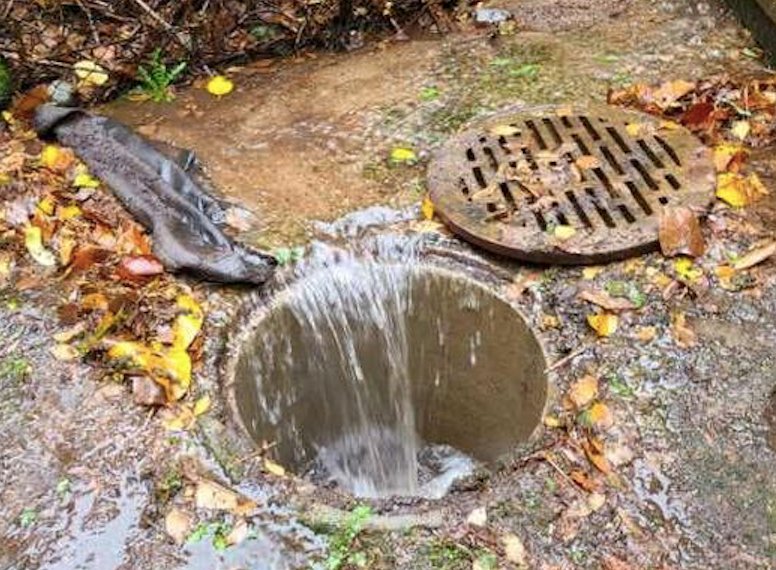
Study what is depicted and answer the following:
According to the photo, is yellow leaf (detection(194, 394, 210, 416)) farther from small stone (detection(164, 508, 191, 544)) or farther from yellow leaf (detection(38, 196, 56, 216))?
yellow leaf (detection(38, 196, 56, 216))

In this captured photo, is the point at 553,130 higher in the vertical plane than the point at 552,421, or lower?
higher

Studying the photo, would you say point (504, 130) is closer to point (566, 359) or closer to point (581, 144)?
point (581, 144)

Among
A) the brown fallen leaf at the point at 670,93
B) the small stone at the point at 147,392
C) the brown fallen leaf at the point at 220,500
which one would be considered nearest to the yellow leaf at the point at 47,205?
the small stone at the point at 147,392

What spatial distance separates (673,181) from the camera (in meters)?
3.52

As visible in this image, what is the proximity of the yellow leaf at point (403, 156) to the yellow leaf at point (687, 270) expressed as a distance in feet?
3.87

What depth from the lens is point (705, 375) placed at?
2.89m

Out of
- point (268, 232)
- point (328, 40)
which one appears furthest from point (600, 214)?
point (328, 40)

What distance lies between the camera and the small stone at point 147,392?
2887 mm

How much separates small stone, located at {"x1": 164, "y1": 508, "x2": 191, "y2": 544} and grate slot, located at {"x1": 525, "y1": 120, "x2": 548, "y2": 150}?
2107 mm

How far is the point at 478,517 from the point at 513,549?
0.14m

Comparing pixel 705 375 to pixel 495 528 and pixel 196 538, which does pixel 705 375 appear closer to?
pixel 495 528

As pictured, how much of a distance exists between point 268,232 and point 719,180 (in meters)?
1.77

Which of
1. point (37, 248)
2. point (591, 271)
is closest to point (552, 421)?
point (591, 271)

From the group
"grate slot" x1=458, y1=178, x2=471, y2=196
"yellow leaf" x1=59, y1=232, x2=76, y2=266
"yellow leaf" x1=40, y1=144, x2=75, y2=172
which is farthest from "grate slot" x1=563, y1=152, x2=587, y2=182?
"yellow leaf" x1=40, y1=144, x2=75, y2=172
